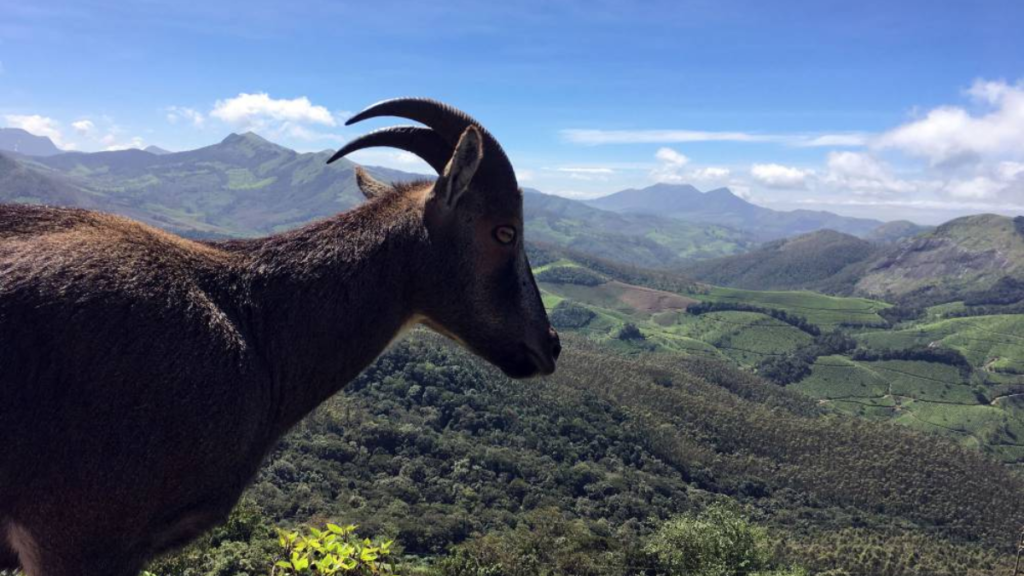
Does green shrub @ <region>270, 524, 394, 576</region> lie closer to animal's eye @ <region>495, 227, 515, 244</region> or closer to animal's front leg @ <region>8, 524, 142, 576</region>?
animal's front leg @ <region>8, 524, 142, 576</region>

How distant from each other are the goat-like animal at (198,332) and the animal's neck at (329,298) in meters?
0.01

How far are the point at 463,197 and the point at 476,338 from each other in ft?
3.95

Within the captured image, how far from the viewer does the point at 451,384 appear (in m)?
147

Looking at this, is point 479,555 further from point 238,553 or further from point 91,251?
point 91,251

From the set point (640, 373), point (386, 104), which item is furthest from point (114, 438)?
point (640, 373)

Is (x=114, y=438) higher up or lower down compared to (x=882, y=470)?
higher up

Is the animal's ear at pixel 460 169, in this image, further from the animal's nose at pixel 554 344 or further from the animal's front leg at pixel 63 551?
the animal's front leg at pixel 63 551

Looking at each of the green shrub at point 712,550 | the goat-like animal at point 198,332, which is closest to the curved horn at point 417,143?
the goat-like animal at point 198,332

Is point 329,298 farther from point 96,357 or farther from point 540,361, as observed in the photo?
point 540,361

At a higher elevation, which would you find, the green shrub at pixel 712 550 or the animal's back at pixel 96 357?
the animal's back at pixel 96 357

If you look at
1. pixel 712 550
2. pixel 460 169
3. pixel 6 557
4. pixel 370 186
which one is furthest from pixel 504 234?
pixel 712 550

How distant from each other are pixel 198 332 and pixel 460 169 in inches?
86.7

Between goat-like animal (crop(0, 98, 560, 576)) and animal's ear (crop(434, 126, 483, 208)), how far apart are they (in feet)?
0.04

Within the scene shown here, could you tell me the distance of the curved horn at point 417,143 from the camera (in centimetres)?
580
